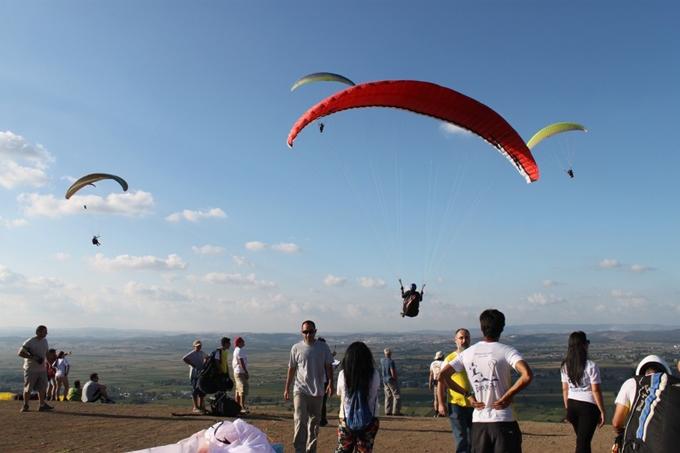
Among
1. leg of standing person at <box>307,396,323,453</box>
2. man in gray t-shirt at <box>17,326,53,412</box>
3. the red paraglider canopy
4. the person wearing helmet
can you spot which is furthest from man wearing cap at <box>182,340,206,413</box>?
the person wearing helmet

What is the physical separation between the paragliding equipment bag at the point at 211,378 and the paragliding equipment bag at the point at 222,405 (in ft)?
1.36

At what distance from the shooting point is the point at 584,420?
259 inches

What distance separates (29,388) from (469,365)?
12006 millimetres

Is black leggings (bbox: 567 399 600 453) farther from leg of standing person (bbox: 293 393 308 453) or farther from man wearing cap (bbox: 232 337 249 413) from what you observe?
man wearing cap (bbox: 232 337 249 413)

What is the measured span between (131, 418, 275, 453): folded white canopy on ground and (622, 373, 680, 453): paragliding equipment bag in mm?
2654

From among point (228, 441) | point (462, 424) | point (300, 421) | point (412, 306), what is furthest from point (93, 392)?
point (228, 441)

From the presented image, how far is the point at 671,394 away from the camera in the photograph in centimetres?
360

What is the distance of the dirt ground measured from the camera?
388 inches

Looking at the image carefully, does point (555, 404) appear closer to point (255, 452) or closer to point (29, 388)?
point (29, 388)

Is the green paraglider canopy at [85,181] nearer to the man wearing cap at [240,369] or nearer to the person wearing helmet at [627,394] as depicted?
the man wearing cap at [240,369]

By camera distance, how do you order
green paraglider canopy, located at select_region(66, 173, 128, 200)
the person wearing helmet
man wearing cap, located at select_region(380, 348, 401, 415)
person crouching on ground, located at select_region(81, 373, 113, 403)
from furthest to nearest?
green paraglider canopy, located at select_region(66, 173, 128, 200), person crouching on ground, located at select_region(81, 373, 113, 403), man wearing cap, located at select_region(380, 348, 401, 415), the person wearing helmet

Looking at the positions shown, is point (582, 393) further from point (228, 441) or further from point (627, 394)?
point (228, 441)

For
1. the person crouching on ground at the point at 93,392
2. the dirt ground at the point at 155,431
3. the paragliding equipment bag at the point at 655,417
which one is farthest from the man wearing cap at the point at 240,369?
the paragliding equipment bag at the point at 655,417

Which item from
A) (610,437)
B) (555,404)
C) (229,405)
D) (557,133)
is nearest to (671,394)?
(610,437)
